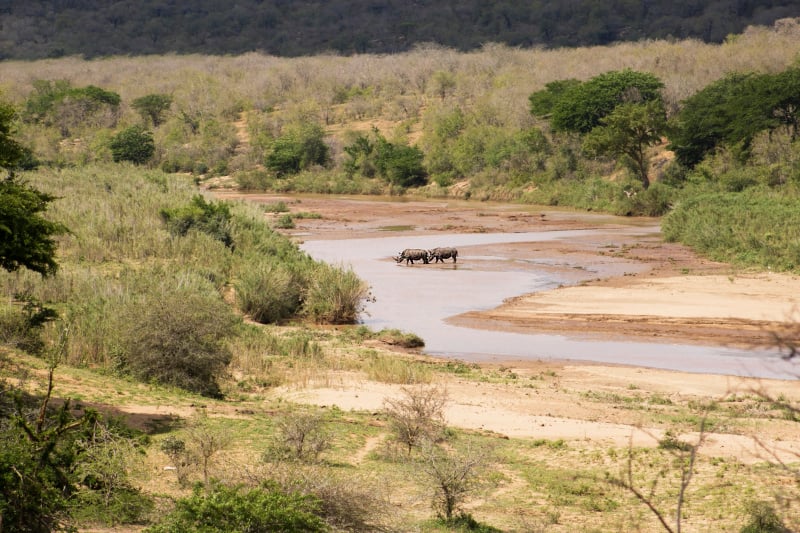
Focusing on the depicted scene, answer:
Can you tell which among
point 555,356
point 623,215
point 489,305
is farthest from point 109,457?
point 623,215

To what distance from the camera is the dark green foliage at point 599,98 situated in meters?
67.1

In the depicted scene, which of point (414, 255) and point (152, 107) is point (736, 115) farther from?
point (152, 107)

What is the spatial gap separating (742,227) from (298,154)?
4832 centimetres

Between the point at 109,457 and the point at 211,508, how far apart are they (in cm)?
235

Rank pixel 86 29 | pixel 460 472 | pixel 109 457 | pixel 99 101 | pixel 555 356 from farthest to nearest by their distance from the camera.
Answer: pixel 86 29, pixel 99 101, pixel 555 356, pixel 460 472, pixel 109 457

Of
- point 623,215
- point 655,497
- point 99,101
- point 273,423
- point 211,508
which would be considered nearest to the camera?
point 211,508

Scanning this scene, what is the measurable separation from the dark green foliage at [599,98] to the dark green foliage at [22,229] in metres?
55.4

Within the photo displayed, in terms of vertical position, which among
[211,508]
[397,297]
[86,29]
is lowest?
[397,297]

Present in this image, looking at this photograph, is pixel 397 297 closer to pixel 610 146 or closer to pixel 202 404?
pixel 202 404

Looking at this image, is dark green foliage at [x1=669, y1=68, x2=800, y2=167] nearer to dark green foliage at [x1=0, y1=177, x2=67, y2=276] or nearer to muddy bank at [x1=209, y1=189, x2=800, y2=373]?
muddy bank at [x1=209, y1=189, x2=800, y2=373]

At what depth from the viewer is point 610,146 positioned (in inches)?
2330

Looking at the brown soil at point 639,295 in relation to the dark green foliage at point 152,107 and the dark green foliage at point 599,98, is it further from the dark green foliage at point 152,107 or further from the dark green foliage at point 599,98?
the dark green foliage at point 152,107

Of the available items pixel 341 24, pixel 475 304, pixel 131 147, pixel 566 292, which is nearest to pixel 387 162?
pixel 131 147

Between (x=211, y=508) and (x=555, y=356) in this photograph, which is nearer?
(x=211, y=508)
